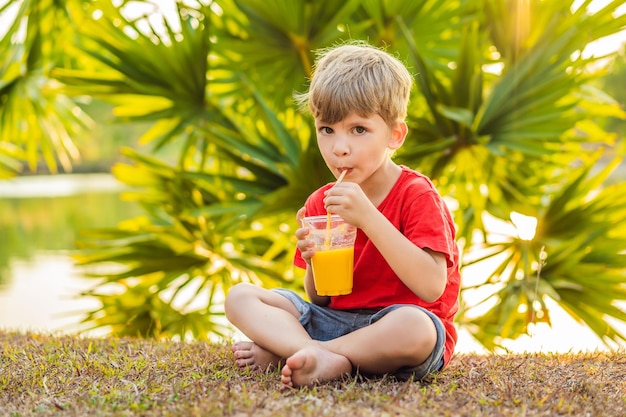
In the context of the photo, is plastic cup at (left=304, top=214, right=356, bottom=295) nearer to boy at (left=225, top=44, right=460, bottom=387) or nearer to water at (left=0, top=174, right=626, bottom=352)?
boy at (left=225, top=44, right=460, bottom=387)

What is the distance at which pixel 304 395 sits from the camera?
1.82 meters

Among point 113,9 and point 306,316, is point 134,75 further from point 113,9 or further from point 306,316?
point 306,316

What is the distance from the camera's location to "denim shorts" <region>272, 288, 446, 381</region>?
200 cm

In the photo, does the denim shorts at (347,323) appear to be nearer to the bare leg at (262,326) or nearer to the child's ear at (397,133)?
the bare leg at (262,326)

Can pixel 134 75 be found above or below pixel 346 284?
above

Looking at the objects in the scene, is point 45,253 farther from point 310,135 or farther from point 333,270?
point 333,270

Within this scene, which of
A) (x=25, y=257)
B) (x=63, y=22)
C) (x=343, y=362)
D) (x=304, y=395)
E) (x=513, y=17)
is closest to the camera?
(x=304, y=395)

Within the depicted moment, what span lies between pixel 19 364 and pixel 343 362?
0.98 metres

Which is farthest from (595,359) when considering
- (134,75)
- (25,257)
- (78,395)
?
(25,257)

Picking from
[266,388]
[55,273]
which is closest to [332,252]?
[266,388]

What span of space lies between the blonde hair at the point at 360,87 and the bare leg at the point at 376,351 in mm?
547

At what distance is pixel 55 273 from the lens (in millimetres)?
10195

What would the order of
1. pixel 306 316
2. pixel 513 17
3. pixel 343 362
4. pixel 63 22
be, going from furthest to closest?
pixel 63 22 < pixel 513 17 < pixel 306 316 < pixel 343 362

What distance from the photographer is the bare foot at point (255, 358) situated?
2.12m
